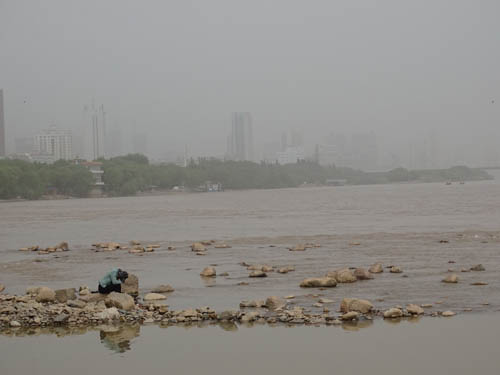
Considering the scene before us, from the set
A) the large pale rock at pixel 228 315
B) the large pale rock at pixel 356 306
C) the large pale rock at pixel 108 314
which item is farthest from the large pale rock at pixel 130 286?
the large pale rock at pixel 356 306

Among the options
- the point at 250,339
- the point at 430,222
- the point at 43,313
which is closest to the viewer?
the point at 250,339

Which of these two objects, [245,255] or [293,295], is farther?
[245,255]

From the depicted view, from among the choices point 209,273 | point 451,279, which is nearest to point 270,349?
point 451,279

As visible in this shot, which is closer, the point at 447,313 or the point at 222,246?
the point at 447,313

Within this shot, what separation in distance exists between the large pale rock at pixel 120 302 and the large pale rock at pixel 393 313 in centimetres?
549

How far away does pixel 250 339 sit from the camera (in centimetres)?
1278

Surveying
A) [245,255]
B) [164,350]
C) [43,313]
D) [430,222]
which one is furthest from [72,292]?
[430,222]

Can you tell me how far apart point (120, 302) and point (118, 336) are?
1.93 m

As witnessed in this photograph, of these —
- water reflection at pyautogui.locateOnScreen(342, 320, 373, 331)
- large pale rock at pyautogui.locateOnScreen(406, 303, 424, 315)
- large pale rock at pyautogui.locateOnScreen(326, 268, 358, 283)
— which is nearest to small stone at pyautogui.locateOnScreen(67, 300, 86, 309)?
water reflection at pyautogui.locateOnScreen(342, 320, 373, 331)

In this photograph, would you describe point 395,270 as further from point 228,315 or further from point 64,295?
point 64,295

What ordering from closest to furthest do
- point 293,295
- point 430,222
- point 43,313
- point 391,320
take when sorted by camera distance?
point 391,320, point 43,313, point 293,295, point 430,222

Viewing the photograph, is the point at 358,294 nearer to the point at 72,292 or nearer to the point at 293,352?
the point at 293,352

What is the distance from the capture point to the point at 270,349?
39.7 feet

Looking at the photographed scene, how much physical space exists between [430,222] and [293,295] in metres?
31.2
